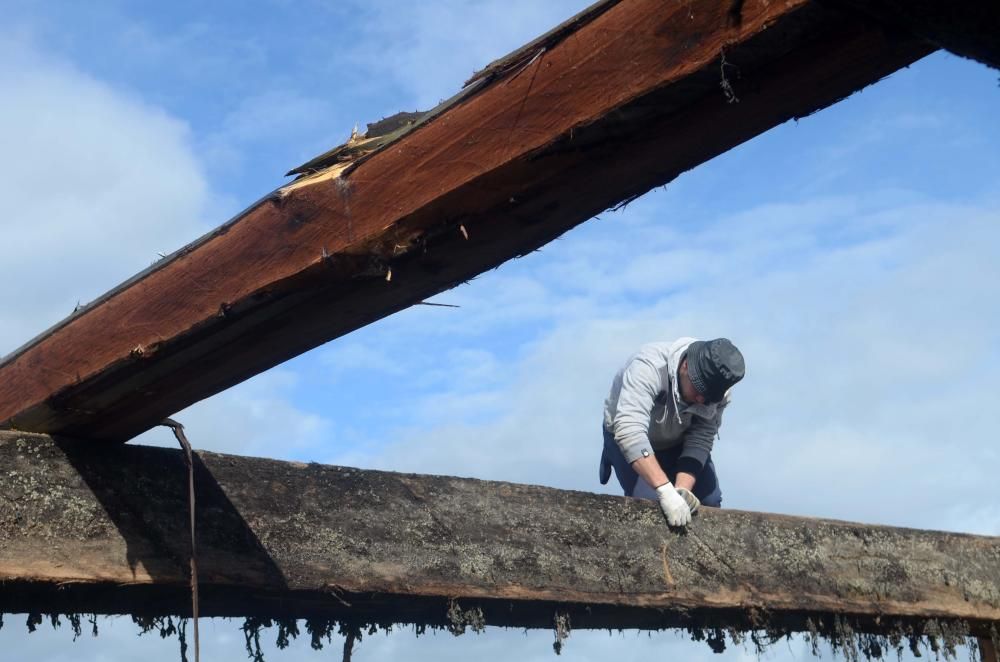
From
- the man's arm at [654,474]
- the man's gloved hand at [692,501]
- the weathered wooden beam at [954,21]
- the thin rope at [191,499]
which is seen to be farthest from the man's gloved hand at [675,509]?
the weathered wooden beam at [954,21]

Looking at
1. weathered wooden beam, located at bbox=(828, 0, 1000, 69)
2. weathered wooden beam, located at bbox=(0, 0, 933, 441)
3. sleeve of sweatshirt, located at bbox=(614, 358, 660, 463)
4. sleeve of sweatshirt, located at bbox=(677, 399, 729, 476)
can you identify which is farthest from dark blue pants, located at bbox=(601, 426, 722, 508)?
weathered wooden beam, located at bbox=(828, 0, 1000, 69)

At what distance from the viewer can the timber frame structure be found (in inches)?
67.9

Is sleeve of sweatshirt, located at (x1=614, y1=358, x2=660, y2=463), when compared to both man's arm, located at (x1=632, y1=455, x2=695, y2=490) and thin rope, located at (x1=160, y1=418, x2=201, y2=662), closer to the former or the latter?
man's arm, located at (x1=632, y1=455, x2=695, y2=490)

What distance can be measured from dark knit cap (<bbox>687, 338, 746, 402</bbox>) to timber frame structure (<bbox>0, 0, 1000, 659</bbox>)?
1.05 meters

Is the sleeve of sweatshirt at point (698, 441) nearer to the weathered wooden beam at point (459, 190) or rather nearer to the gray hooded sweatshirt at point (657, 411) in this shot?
the gray hooded sweatshirt at point (657, 411)

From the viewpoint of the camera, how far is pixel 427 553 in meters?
3.25

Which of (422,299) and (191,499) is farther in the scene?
(191,499)

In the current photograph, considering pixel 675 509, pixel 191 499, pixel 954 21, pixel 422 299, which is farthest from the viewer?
pixel 675 509

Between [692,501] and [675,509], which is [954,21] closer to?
[675,509]

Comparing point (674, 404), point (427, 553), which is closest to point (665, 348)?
point (674, 404)

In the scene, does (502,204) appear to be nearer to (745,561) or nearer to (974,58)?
(974,58)

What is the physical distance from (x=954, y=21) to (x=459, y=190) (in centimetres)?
91

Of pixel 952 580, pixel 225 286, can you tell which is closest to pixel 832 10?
pixel 225 286

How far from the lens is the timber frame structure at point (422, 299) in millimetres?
1724
